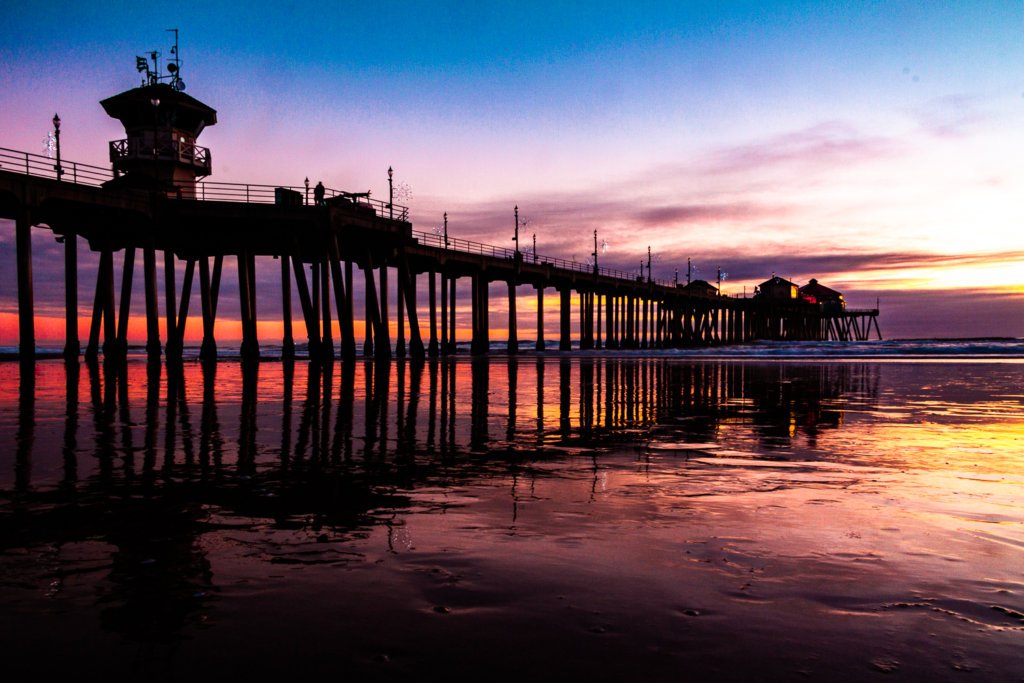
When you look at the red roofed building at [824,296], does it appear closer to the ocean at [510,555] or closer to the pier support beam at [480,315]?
the pier support beam at [480,315]

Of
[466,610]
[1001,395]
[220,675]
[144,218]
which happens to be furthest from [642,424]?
[144,218]

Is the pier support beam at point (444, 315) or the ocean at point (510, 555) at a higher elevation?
the pier support beam at point (444, 315)

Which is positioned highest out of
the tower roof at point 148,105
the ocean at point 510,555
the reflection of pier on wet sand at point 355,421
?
the tower roof at point 148,105

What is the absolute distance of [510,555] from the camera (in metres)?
3.92

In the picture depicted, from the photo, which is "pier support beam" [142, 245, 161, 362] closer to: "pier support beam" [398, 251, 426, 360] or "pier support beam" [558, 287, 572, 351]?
"pier support beam" [398, 251, 426, 360]

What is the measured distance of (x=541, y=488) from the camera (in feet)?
19.0

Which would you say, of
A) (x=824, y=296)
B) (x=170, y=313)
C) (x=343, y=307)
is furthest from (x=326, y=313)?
(x=824, y=296)

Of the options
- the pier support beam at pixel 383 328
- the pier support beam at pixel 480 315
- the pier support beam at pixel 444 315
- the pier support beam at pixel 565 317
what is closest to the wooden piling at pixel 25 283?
the pier support beam at pixel 383 328

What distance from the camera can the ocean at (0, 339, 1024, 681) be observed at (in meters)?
2.70

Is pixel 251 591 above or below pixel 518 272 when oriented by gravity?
below

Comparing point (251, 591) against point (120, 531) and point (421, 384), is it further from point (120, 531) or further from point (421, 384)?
point (421, 384)

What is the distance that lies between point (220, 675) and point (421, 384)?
17136 millimetres

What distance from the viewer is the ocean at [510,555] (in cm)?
270

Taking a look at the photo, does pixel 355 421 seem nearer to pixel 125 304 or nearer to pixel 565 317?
pixel 125 304
